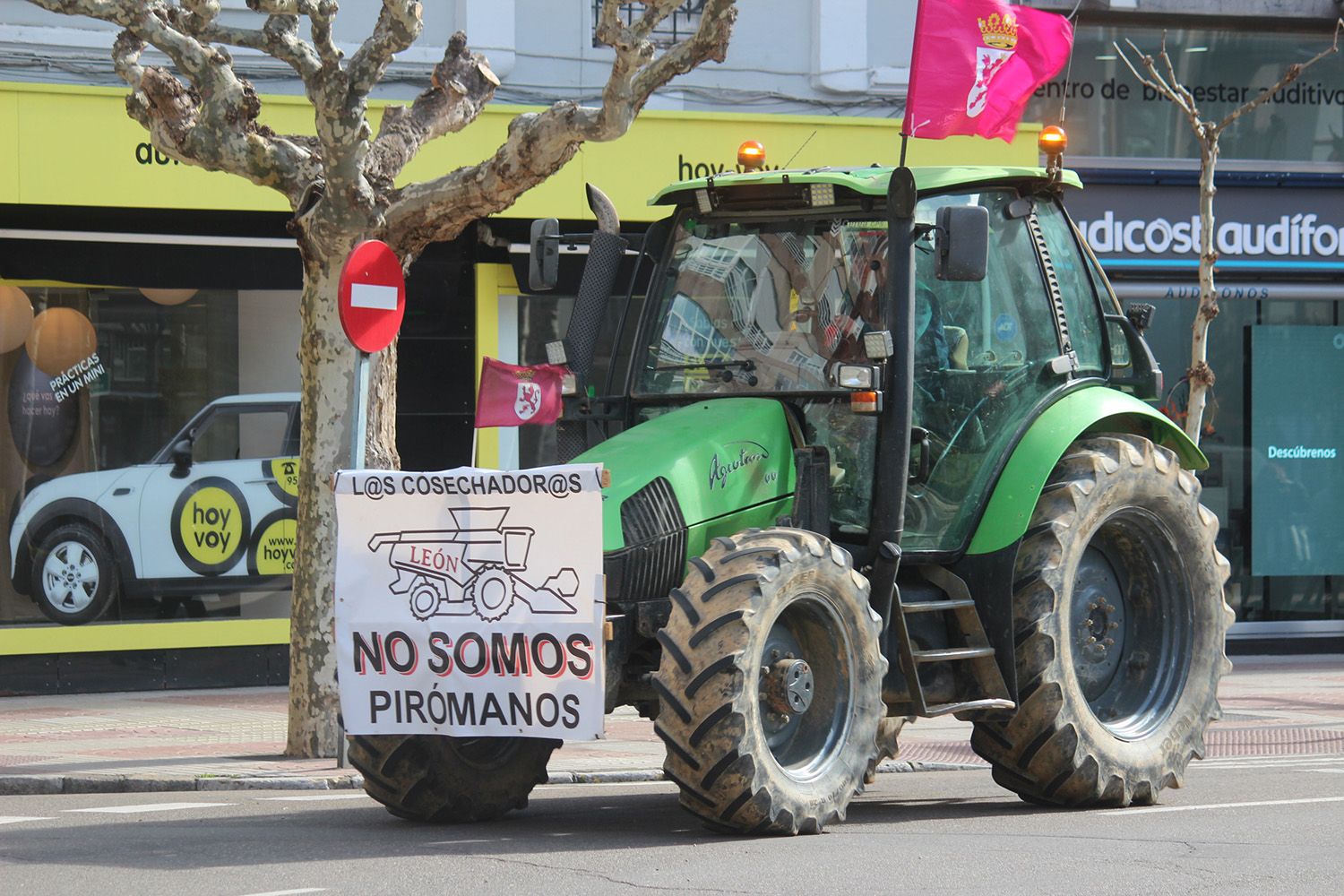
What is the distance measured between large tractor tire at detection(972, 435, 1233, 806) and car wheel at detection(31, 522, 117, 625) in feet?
28.7

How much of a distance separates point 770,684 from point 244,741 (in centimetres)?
572

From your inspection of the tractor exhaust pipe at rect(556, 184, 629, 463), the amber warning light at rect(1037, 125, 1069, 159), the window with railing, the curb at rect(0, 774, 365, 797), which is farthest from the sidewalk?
the window with railing

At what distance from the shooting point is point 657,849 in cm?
750

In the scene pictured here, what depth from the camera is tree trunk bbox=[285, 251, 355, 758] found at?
455 inches

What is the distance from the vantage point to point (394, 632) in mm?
7848

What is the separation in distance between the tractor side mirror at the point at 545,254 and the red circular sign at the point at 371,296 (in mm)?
1540

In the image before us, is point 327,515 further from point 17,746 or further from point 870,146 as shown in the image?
point 870,146

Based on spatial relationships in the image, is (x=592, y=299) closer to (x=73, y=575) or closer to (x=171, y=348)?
(x=171, y=348)

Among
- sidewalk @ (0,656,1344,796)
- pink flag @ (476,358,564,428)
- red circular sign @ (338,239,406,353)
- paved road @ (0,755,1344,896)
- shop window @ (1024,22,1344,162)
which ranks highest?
shop window @ (1024,22,1344,162)

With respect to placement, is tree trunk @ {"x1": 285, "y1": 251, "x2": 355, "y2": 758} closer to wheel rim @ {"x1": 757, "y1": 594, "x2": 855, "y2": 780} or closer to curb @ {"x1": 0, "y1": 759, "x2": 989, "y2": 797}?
curb @ {"x1": 0, "y1": 759, "x2": 989, "y2": 797}

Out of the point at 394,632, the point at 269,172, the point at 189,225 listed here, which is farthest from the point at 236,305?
the point at 394,632

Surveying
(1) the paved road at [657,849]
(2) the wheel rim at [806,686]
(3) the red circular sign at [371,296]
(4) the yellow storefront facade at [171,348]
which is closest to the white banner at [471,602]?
(1) the paved road at [657,849]

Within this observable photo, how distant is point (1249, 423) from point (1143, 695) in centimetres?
1051

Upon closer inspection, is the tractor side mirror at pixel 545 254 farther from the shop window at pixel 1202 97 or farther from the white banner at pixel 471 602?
the shop window at pixel 1202 97
